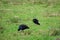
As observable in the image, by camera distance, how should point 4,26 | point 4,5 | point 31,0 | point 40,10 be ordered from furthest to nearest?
1. point 31,0
2. point 4,5
3. point 40,10
4. point 4,26

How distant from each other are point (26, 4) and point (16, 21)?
6290 mm

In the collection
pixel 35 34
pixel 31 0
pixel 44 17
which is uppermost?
pixel 35 34

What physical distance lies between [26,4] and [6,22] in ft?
21.1

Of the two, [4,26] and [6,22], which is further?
[6,22]

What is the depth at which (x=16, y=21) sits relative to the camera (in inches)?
592

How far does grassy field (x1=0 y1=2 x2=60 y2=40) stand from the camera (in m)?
12.1

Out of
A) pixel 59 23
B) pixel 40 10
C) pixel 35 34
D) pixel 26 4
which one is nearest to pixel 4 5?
pixel 26 4

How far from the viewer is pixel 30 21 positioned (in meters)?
15.3

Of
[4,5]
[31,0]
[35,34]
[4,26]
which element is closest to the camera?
[35,34]

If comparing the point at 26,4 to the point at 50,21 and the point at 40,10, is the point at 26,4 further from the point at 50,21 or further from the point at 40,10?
the point at 50,21

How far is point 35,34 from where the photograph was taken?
12.3m

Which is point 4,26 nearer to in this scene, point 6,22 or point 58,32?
point 6,22

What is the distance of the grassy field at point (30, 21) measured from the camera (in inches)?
477

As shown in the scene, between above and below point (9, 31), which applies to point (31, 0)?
below
